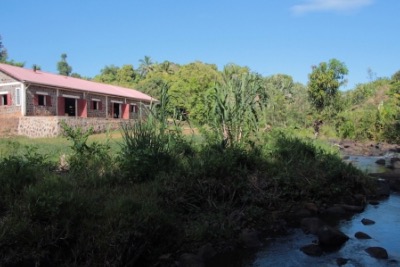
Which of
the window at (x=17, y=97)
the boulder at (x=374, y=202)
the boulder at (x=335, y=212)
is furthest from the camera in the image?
A: the window at (x=17, y=97)

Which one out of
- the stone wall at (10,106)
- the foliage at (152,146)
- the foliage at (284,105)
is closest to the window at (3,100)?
the stone wall at (10,106)

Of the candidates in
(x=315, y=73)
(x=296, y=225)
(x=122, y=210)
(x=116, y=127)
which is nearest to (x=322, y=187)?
(x=296, y=225)

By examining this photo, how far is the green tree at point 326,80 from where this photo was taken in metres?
25.5

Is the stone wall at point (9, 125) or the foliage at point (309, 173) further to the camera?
the stone wall at point (9, 125)

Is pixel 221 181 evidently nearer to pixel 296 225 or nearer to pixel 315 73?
pixel 296 225

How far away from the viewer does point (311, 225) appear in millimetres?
7762

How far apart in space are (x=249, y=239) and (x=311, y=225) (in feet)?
5.31

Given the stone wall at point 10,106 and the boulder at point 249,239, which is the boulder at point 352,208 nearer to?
the boulder at point 249,239

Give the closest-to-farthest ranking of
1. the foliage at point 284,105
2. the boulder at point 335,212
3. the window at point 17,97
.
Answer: the boulder at point 335,212, the foliage at point 284,105, the window at point 17,97

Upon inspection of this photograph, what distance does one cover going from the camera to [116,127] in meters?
27.4

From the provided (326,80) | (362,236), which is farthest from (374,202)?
(326,80)

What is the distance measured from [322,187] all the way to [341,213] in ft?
3.19

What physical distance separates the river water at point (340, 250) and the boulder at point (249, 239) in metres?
0.16

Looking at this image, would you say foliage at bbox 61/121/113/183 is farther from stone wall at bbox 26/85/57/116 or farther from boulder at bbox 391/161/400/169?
stone wall at bbox 26/85/57/116
